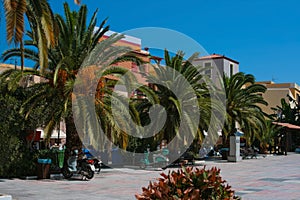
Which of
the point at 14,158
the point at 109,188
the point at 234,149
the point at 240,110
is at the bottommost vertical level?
the point at 109,188

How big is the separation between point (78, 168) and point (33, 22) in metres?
7.45

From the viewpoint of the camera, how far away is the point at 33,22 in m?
12.6

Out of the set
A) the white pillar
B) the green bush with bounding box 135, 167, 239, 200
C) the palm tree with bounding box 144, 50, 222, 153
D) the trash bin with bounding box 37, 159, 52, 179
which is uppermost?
the palm tree with bounding box 144, 50, 222, 153

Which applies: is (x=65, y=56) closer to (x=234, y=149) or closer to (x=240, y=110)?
(x=234, y=149)

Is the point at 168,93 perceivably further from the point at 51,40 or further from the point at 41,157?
the point at 51,40

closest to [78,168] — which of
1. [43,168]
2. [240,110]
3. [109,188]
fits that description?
[43,168]

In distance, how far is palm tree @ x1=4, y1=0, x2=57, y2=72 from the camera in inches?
403

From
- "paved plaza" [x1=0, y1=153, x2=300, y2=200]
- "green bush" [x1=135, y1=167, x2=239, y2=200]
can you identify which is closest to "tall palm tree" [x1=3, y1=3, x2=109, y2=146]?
"paved plaza" [x1=0, y1=153, x2=300, y2=200]

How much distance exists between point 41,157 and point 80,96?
3.23 meters

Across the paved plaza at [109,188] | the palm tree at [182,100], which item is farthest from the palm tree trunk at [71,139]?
the palm tree at [182,100]

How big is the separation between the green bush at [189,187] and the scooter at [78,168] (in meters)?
12.4

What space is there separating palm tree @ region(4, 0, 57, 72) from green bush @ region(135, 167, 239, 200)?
20.9 feet

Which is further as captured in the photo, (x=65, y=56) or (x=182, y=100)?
(x=182, y=100)

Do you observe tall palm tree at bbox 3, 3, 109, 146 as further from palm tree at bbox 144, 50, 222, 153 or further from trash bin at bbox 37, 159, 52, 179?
palm tree at bbox 144, 50, 222, 153
